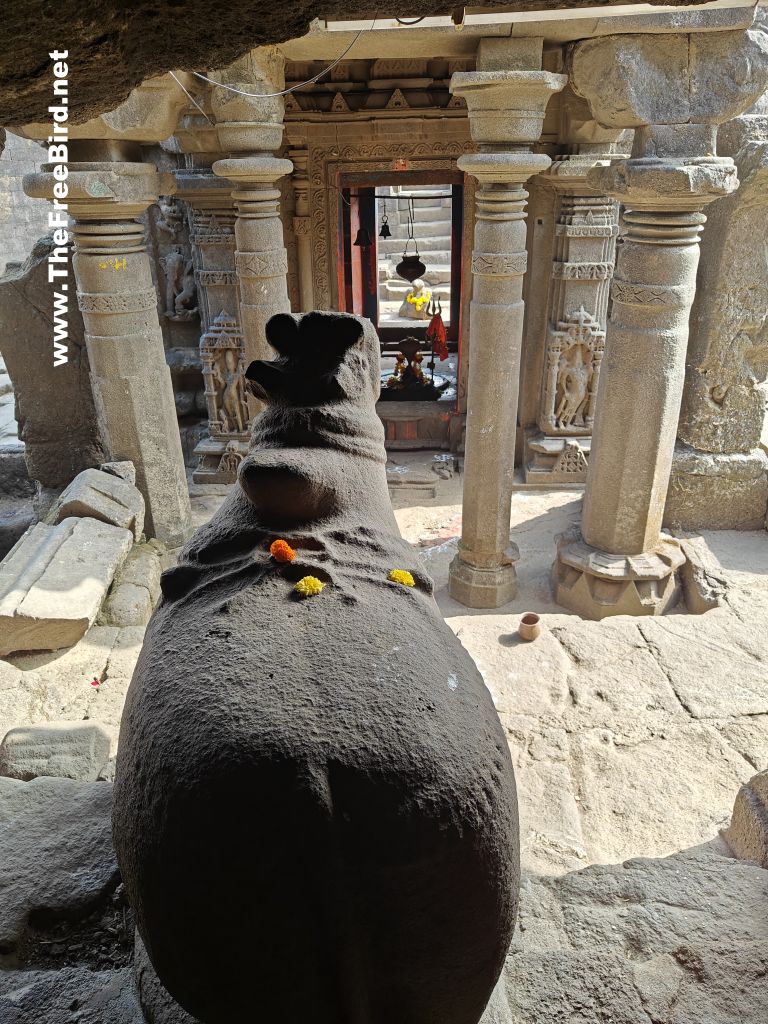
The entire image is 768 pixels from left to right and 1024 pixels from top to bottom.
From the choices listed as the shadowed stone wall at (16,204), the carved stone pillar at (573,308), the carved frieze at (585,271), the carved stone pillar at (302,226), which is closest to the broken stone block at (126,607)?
the carved stone pillar at (573,308)

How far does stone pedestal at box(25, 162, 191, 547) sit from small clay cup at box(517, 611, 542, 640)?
9.10 ft

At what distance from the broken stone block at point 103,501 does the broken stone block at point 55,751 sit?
1884 millimetres

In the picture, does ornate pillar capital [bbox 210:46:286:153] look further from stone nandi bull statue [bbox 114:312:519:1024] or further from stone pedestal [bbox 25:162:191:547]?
stone nandi bull statue [bbox 114:312:519:1024]

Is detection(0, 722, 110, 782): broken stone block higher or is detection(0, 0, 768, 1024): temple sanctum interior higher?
detection(0, 0, 768, 1024): temple sanctum interior

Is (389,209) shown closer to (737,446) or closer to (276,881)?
(737,446)

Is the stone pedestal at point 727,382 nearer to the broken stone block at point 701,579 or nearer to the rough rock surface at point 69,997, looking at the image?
the broken stone block at point 701,579

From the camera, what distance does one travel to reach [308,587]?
5.10 ft

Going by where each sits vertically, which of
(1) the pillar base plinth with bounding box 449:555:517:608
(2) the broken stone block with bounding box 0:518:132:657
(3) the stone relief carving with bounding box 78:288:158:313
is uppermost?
(3) the stone relief carving with bounding box 78:288:158:313

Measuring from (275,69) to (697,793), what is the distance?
4.78m

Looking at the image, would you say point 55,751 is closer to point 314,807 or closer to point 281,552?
point 281,552

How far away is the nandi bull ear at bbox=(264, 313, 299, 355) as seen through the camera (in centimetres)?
205

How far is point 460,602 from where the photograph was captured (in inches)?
242

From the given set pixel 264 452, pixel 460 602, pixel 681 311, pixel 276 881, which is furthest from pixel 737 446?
pixel 276 881

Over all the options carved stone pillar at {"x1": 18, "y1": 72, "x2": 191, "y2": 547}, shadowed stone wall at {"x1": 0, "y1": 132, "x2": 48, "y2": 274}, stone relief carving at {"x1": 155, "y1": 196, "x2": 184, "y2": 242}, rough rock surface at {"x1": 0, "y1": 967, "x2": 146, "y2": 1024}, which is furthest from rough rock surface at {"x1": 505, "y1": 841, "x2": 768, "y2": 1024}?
shadowed stone wall at {"x1": 0, "y1": 132, "x2": 48, "y2": 274}
